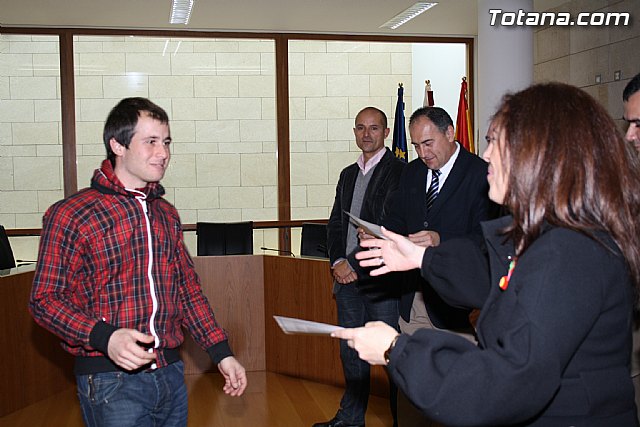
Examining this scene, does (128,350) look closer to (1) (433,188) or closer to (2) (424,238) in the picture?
(2) (424,238)

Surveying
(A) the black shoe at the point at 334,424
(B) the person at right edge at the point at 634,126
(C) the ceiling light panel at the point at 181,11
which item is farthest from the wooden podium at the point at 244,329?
(C) the ceiling light panel at the point at 181,11

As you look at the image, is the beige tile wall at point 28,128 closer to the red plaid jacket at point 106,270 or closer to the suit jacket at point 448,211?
the suit jacket at point 448,211

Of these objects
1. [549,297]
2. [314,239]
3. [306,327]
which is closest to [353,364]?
[314,239]

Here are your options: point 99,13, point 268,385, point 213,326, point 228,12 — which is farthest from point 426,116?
point 99,13

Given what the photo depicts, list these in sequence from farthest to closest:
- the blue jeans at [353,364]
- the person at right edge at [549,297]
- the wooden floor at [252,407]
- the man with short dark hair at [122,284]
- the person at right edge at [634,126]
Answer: the wooden floor at [252,407] < the blue jeans at [353,364] < the person at right edge at [634,126] < the man with short dark hair at [122,284] < the person at right edge at [549,297]

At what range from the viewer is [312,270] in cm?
513

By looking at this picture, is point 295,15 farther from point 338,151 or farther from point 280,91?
point 338,151

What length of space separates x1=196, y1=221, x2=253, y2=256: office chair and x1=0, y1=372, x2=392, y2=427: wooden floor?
1064mm

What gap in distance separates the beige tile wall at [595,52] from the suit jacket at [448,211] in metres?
3.08

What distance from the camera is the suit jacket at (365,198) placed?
13.2ft

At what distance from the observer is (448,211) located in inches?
131

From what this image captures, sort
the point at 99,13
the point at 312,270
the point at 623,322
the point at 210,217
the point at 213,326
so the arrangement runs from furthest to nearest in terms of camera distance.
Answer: the point at 210,217 < the point at 99,13 < the point at 312,270 < the point at 213,326 < the point at 623,322

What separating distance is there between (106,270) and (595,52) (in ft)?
20.6

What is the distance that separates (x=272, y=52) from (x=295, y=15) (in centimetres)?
103
